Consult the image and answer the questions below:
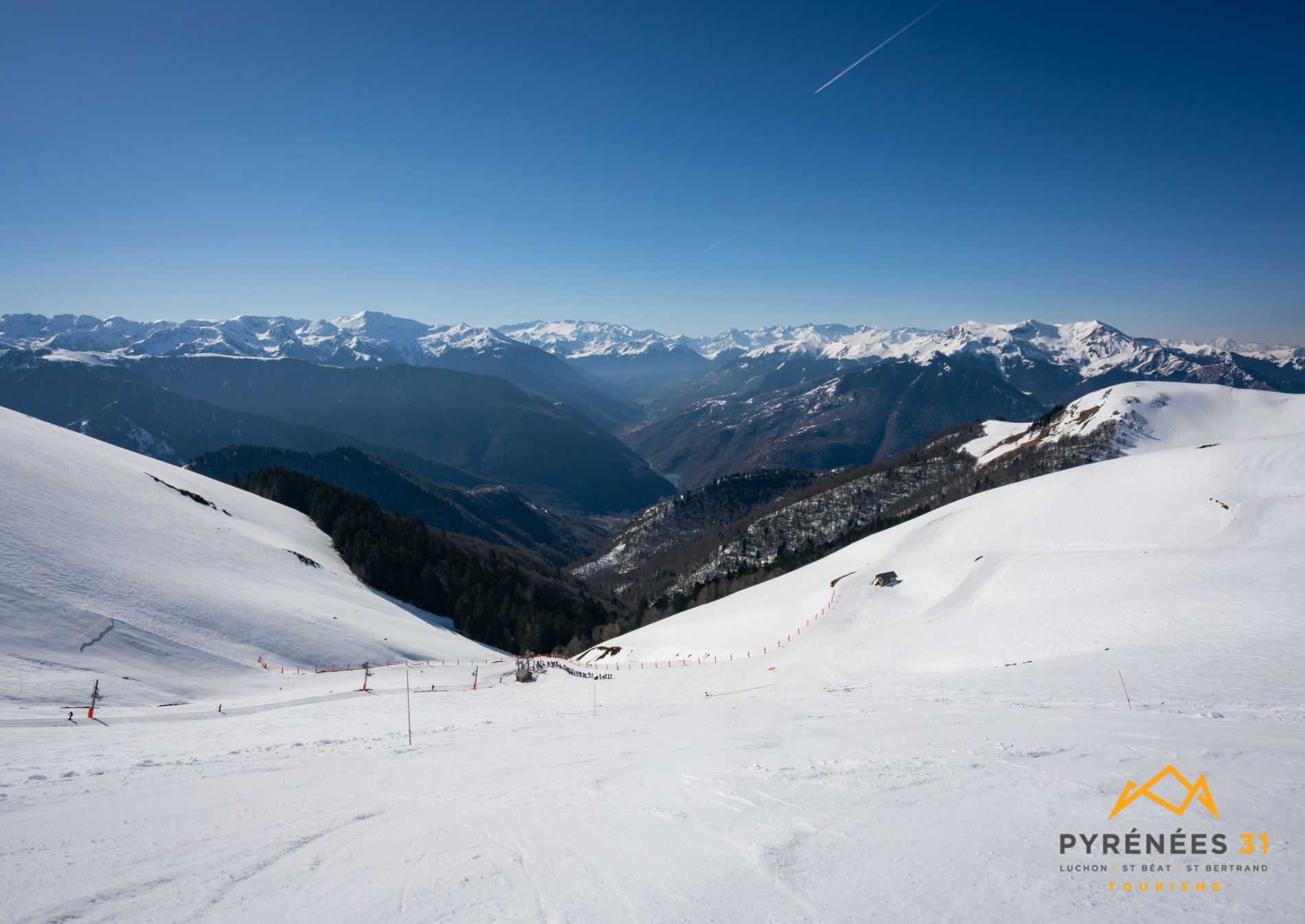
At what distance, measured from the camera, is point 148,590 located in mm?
33000

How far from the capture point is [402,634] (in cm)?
4684

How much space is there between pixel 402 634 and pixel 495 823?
41.1m

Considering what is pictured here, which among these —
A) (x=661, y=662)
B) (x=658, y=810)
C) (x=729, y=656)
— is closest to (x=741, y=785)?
(x=658, y=810)

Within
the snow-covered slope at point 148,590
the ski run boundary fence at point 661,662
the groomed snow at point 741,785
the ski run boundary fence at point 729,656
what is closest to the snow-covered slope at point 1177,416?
the ski run boundary fence at point 729,656

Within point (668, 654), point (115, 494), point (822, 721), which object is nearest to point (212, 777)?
point (822, 721)

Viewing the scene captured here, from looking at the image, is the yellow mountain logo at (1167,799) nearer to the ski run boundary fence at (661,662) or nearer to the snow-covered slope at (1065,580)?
the snow-covered slope at (1065,580)

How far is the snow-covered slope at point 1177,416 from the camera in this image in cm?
15012

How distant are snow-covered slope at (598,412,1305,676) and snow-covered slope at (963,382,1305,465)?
12489 cm

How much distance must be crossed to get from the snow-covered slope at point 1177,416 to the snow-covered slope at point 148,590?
181 meters

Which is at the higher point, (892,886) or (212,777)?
(892,886)

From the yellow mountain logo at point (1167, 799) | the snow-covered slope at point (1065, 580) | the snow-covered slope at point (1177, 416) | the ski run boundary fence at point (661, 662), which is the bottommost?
the ski run boundary fence at point (661, 662)

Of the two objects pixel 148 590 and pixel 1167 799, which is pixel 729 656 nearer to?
pixel 1167 799

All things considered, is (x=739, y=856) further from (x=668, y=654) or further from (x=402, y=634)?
(x=402, y=634)

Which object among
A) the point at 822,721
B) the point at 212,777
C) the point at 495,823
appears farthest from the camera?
the point at 822,721
